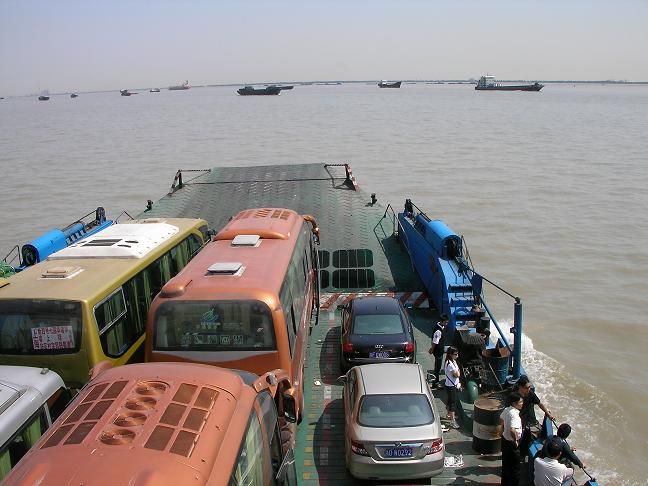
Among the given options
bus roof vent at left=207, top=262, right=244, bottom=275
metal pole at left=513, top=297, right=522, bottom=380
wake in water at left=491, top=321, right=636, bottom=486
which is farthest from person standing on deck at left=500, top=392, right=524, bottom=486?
wake in water at left=491, top=321, right=636, bottom=486

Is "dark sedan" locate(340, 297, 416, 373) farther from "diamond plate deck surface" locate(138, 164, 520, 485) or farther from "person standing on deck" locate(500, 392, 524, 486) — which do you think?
"person standing on deck" locate(500, 392, 524, 486)

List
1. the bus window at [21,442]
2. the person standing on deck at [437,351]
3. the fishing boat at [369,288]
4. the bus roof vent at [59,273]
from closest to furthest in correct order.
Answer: the bus window at [21,442]
the fishing boat at [369,288]
the bus roof vent at [59,273]
the person standing on deck at [437,351]

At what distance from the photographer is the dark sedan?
10.8m

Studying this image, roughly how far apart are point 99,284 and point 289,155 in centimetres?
4265

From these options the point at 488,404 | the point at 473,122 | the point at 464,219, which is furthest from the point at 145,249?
the point at 473,122

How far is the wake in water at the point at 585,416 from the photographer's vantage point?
13.5 meters

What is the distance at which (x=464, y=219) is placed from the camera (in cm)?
3105

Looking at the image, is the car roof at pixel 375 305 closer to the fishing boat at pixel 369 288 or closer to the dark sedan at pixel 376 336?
the dark sedan at pixel 376 336

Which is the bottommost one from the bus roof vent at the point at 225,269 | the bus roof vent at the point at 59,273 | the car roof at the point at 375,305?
the car roof at the point at 375,305

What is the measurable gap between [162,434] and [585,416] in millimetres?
13650

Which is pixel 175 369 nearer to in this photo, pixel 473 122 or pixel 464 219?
pixel 464 219

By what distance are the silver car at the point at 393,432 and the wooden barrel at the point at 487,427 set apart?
0.88 metres

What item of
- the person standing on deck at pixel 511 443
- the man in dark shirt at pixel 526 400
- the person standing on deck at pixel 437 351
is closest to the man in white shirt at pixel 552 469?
the person standing on deck at pixel 511 443

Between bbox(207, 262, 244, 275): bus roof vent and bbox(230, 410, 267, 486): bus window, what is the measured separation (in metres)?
3.20
